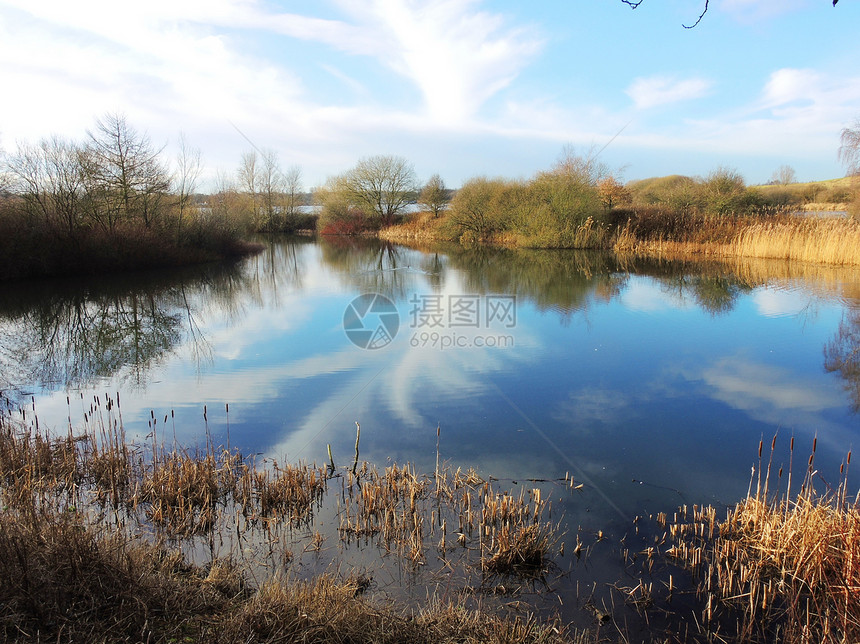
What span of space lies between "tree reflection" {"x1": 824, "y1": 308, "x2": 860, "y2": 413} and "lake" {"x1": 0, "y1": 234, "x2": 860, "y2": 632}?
0.04 m

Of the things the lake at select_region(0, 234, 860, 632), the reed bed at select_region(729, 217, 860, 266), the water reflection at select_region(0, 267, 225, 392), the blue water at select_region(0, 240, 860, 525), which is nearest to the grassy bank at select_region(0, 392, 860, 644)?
the lake at select_region(0, 234, 860, 632)

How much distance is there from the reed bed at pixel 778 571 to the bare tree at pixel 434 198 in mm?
35199

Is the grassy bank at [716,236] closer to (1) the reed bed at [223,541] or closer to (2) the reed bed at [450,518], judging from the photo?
(2) the reed bed at [450,518]

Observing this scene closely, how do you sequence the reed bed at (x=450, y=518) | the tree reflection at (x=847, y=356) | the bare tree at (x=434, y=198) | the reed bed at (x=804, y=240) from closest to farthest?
the reed bed at (x=450, y=518) → the tree reflection at (x=847, y=356) → the reed bed at (x=804, y=240) → the bare tree at (x=434, y=198)

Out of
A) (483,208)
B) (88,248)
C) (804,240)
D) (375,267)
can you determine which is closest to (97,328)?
(88,248)

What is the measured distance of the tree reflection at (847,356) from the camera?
→ 6230 millimetres

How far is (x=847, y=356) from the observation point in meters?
7.47

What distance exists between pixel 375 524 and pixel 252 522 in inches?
32.7

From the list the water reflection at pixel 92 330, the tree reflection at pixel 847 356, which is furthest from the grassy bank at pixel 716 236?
the water reflection at pixel 92 330

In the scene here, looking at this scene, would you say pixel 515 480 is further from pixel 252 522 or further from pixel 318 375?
pixel 318 375

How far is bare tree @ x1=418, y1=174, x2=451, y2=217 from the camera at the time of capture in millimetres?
37438

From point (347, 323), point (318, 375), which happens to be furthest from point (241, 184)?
point (318, 375)

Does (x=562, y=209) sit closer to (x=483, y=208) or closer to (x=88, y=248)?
(x=483, y=208)

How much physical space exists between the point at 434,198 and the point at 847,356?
32.0 m
